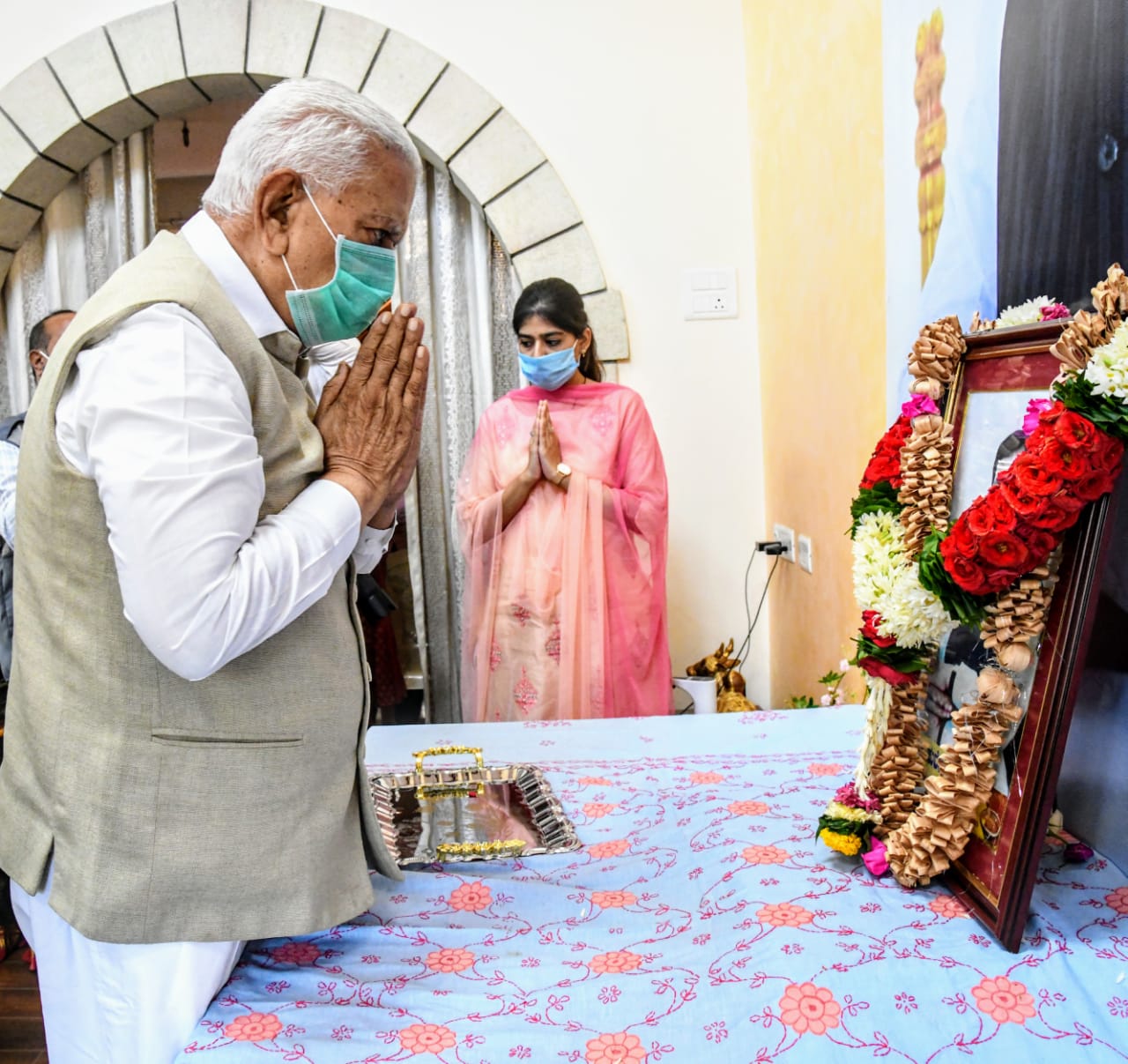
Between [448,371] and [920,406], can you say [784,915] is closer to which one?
[920,406]

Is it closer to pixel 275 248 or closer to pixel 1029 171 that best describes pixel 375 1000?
pixel 275 248

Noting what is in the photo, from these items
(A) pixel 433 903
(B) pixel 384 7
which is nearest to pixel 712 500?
(B) pixel 384 7

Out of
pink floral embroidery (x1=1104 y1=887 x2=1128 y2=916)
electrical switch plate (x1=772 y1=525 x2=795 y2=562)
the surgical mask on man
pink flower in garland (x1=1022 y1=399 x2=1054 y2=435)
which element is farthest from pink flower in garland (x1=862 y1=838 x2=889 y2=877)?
electrical switch plate (x1=772 y1=525 x2=795 y2=562)

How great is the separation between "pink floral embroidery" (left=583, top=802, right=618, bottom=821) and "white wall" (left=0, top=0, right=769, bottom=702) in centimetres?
219

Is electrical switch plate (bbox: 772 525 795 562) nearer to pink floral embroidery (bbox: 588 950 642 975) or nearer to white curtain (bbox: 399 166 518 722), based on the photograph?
white curtain (bbox: 399 166 518 722)

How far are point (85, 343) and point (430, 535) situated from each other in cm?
296

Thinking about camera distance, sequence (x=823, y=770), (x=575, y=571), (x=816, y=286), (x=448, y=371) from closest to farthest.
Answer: (x=823, y=770)
(x=816, y=286)
(x=575, y=571)
(x=448, y=371)

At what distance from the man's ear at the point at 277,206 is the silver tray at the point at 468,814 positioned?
0.71 m

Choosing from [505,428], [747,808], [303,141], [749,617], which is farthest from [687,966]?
[749,617]

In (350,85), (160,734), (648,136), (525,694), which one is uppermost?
(350,85)

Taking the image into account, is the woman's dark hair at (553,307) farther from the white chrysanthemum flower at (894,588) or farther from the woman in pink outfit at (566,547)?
the white chrysanthemum flower at (894,588)

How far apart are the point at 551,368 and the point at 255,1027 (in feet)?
7.17

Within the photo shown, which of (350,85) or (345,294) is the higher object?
(350,85)

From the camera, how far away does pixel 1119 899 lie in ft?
3.49
